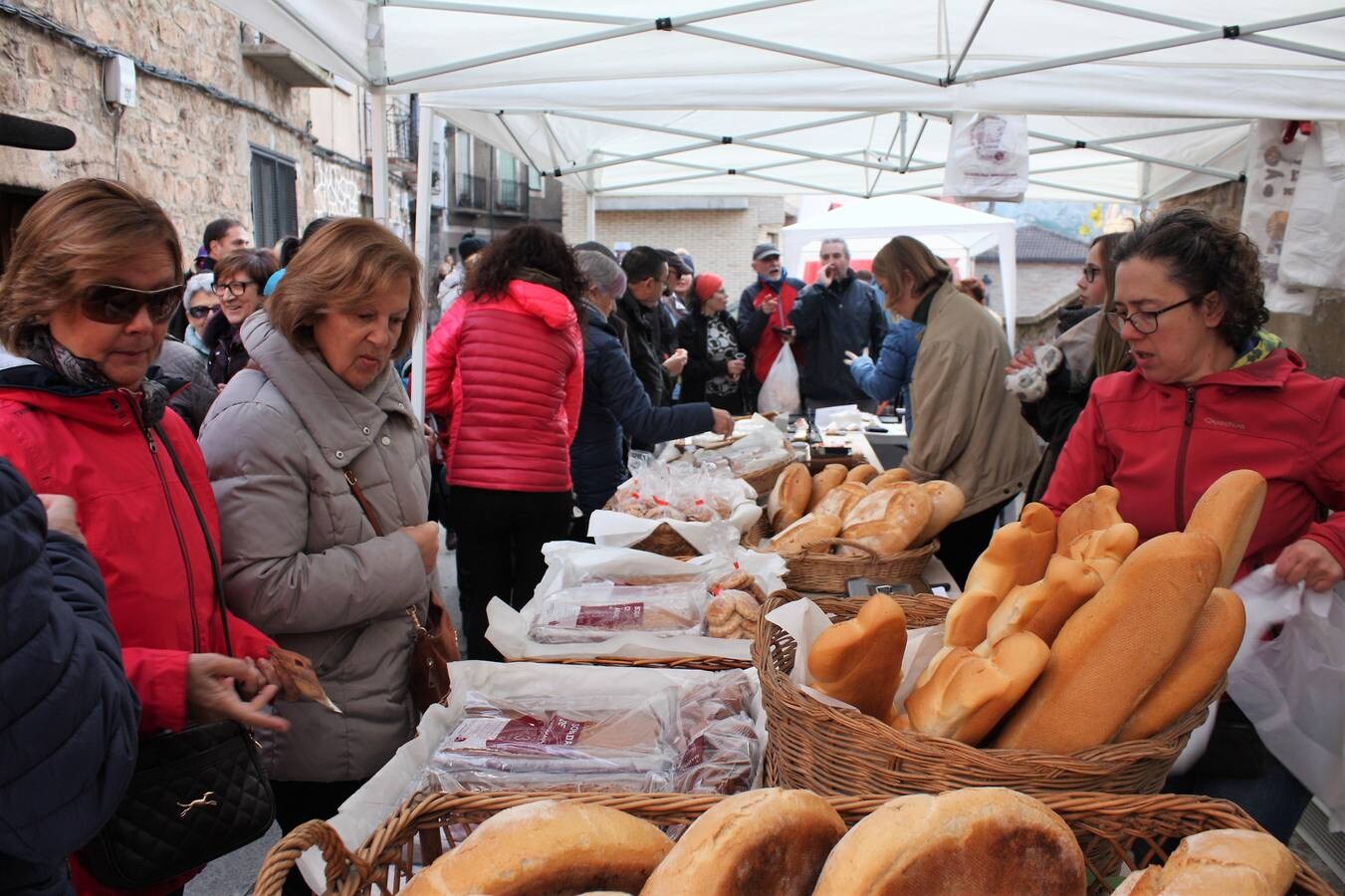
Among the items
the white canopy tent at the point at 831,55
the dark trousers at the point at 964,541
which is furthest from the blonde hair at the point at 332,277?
the dark trousers at the point at 964,541

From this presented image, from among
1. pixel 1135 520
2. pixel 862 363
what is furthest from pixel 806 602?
pixel 862 363

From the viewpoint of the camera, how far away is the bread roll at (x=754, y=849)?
2.75 ft

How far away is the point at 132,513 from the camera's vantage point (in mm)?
→ 1418

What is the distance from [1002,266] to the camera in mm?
9086

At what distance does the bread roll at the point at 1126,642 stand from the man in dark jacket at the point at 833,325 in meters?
5.83

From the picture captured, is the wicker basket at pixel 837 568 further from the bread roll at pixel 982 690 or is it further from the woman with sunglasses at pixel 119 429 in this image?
the woman with sunglasses at pixel 119 429

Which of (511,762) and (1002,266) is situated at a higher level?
(1002,266)

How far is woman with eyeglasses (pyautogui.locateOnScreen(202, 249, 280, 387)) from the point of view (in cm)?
356

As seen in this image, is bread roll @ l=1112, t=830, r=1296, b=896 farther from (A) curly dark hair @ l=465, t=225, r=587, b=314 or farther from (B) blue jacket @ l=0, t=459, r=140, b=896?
(A) curly dark hair @ l=465, t=225, r=587, b=314

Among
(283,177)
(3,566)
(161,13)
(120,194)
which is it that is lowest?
(3,566)

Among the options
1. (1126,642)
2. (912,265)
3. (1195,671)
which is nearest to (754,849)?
(1126,642)

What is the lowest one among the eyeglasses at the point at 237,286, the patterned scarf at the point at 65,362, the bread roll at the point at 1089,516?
the bread roll at the point at 1089,516

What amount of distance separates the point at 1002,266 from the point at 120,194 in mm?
8808

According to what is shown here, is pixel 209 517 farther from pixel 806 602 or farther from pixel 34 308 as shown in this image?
pixel 806 602
